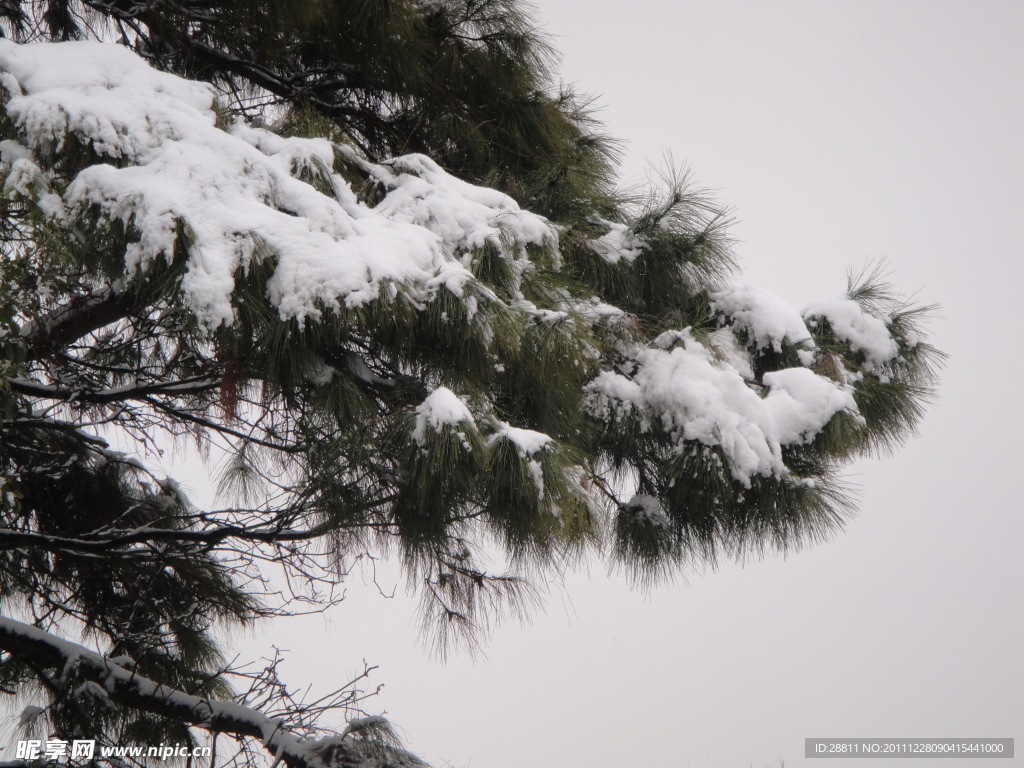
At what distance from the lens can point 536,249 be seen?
1934 millimetres


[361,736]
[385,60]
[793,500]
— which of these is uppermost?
[385,60]

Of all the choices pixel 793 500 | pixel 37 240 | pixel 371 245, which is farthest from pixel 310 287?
pixel 793 500

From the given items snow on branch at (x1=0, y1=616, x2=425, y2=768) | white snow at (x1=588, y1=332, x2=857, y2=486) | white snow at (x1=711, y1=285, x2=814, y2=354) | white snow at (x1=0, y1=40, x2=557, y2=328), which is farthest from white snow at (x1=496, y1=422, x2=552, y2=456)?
white snow at (x1=711, y1=285, x2=814, y2=354)

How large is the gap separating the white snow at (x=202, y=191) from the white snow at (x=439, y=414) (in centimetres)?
21

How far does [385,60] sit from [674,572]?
1.93m

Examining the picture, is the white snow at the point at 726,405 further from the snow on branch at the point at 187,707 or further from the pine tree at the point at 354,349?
the snow on branch at the point at 187,707

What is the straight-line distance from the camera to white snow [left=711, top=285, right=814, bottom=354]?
2.25m

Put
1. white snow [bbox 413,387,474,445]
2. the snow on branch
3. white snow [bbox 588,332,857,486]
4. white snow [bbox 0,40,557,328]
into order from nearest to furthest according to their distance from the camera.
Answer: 1. white snow [bbox 0,40,557,328]
2. white snow [bbox 413,387,474,445]
3. the snow on branch
4. white snow [bbox 588,332,857,486]

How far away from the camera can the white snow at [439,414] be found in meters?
1.42

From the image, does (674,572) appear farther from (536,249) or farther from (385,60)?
(385,60)

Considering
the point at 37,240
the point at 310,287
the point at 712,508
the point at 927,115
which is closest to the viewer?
the point at 37,240

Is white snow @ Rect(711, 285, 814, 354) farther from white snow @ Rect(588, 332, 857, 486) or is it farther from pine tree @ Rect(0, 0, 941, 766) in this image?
white snow @ Rect(588, 332, 857, 486)

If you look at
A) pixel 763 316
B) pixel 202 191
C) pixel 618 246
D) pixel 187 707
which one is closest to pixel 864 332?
pixel 763 316

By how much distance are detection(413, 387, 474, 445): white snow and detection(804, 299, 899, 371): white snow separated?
1.52 metres
